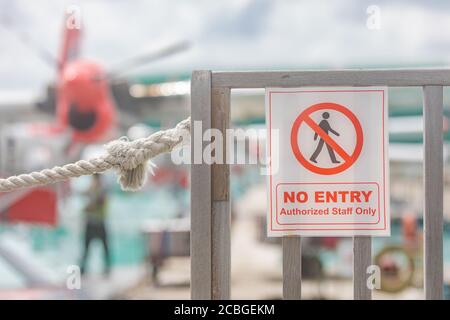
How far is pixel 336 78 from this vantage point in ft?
4.38

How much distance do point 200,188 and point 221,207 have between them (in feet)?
0.22

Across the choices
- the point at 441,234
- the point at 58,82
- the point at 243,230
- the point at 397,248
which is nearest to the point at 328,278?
the point at 397,248

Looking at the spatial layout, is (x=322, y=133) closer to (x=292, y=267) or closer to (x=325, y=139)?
(x=325, y=139)

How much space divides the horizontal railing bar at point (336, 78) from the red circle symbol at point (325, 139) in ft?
0.18

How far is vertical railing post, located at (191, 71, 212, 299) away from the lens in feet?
4.43

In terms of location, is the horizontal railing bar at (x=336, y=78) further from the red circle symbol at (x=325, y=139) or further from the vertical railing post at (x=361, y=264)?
the vertical railing post at (x=361, y=264)

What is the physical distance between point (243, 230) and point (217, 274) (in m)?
17.0

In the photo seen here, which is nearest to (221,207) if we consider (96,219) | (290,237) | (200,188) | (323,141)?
(200,188)

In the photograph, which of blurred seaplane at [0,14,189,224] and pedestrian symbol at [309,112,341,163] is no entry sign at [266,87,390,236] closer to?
pedestrian symbol at [309,112,341,163]

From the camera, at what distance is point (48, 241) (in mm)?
15172

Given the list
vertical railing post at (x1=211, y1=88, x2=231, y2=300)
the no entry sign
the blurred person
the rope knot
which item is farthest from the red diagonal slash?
the blurred person

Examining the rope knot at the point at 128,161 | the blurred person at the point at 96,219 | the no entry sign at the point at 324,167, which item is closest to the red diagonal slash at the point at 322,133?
the no entry sign at the point at 324,167

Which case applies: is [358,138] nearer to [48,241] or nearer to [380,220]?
[380,220]

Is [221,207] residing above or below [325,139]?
below
